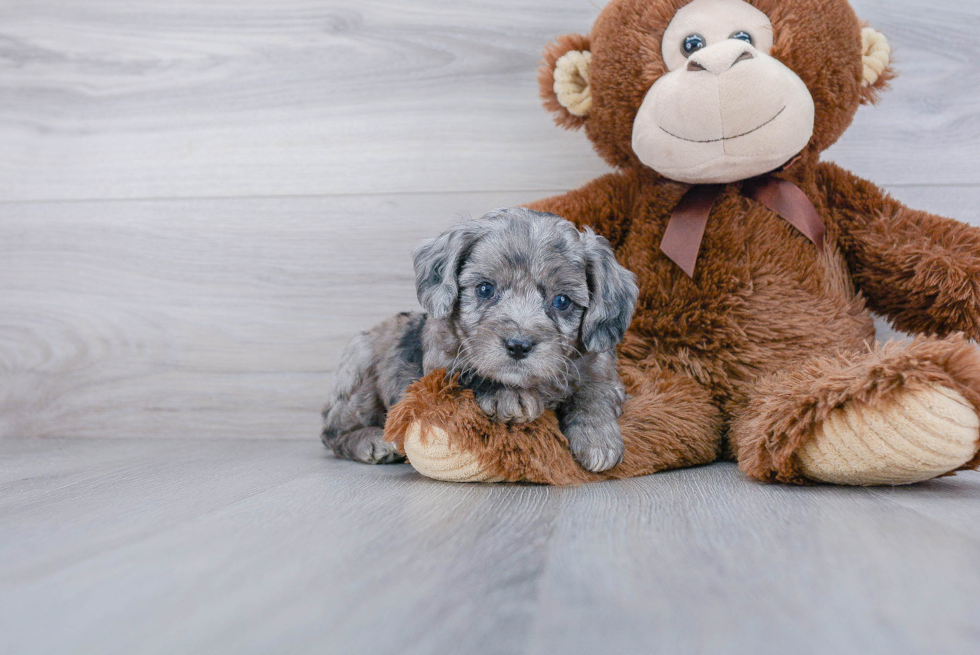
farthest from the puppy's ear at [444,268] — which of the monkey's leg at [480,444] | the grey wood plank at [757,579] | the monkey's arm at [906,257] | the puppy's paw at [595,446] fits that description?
the monkey's arm at [906,257]

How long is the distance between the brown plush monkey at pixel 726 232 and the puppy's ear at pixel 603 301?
0.18 m

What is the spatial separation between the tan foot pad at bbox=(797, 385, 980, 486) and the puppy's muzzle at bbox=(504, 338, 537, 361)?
1.63 ft

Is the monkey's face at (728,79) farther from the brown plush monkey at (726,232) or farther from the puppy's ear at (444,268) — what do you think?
the puppy's ear at (444,268)

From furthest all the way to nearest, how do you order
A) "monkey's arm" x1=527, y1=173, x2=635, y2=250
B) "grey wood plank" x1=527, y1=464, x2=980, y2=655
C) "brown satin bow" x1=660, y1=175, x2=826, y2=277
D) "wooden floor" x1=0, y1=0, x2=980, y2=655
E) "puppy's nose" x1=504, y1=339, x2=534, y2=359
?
"wooden floor" x1=0, y1=0, x2=980, y2=655
"monkey's arm" x1=527, y1=173, x2=635, y2=250
"brown satin bow" x1=660, y1=175, x2=826, y2=277
"puppy's nose" x1=504, y1=339, x2=534, y2=359
"grey wood plank" x1=527, y1=464, x2=980, y2=655

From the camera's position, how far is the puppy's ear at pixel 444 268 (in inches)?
52.7

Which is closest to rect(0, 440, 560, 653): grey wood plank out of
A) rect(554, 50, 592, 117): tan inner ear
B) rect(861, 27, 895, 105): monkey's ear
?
rect(554, 50, 592, 117): tan inner ear

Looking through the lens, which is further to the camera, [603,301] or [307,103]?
[307,103]

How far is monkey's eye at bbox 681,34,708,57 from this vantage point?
1.52m

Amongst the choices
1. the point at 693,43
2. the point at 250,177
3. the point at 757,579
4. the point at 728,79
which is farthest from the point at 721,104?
the point at 250,177

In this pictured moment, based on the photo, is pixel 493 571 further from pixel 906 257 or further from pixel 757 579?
pixel 906 257

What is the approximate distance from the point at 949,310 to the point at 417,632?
1.37 meters

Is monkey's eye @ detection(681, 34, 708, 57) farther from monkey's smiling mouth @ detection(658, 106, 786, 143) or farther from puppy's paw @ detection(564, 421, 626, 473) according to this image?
puppy's paw @ detection(564, 421, 626, 473)

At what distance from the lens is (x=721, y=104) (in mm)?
1429

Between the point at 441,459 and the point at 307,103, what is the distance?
53.0 inches
